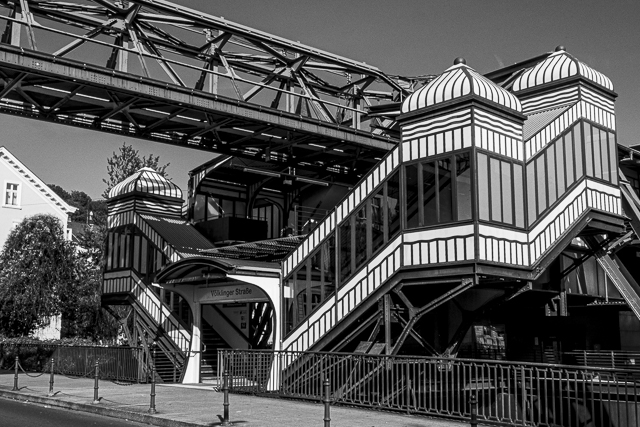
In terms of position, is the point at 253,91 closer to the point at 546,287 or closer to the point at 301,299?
the point at 301,299

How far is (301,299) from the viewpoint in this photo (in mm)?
21266

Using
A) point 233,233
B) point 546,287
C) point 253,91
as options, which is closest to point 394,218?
point 546,287

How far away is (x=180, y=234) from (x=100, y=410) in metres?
13.4

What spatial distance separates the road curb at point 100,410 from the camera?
14.6m

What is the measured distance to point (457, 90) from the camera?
677 inches

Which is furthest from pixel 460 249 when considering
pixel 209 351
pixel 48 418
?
pixel 209 351

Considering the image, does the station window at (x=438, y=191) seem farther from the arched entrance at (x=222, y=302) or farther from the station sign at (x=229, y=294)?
the station sign at (x=229, y=294)

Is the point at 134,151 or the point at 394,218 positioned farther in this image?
the point at 134,151

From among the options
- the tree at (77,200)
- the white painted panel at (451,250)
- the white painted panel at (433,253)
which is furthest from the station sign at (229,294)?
the tree at (77,200)

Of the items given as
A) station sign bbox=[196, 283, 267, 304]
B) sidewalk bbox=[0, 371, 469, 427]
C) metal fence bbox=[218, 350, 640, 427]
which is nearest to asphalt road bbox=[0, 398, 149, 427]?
sidewalk bbox=[0, 371, 469, 427]

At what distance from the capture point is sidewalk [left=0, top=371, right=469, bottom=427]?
1417 cm

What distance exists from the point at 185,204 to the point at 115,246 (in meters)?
3.90

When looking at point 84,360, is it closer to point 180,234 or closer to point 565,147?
point 180,234

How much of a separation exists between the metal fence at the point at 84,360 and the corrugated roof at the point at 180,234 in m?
4.62
